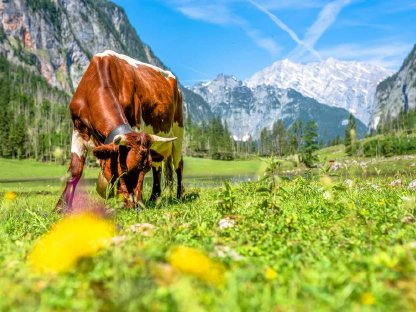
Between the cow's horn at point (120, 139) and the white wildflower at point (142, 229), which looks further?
the cow's horn at point (120, 139)

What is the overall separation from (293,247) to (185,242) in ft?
3.93

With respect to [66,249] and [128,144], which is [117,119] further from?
[66,249]

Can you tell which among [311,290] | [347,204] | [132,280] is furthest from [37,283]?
[347,204]

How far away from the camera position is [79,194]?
39.3ft

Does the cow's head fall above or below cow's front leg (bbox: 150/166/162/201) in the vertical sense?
above

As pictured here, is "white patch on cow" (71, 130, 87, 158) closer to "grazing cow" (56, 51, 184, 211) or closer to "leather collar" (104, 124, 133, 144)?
"grazing cow" (56, 51, 184, 211)

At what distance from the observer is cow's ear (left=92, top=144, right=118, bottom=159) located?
9.40 meters

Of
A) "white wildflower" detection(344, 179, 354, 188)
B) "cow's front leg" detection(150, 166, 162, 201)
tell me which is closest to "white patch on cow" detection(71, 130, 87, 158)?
"cow's front leg" detection(150, 166, 162, 201)

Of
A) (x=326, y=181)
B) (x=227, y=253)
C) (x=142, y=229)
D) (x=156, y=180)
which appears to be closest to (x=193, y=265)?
(x=227, y=253)

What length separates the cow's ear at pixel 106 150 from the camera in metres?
9.40

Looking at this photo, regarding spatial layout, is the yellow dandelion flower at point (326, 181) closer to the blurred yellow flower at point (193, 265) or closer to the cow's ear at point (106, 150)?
the cow's ear at point (106, 150)

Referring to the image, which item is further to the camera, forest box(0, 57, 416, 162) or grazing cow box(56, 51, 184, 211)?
forest box(0, 57, 416, 162)

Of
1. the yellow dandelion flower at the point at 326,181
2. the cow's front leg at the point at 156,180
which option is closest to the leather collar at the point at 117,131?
the yellow dandelion flower at the point at 326,181

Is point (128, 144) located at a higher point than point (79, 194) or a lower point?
higher
